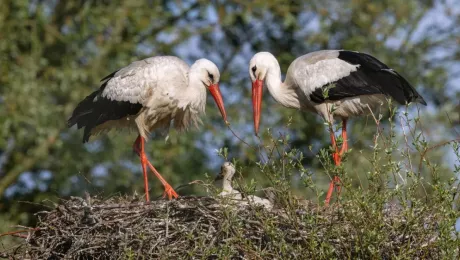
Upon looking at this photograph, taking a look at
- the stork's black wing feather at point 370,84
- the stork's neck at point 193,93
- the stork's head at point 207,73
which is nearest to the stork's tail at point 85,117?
the stork's neck at point 193,93

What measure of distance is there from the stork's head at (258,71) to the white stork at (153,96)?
1.17 ft

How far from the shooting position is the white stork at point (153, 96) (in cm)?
966

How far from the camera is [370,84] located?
9.30m

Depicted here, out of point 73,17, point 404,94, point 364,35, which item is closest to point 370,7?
point 364,35

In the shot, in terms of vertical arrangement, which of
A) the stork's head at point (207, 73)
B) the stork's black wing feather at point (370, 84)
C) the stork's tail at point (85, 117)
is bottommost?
the stork's tail at point (85, 117)

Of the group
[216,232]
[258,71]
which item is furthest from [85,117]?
[216,232]

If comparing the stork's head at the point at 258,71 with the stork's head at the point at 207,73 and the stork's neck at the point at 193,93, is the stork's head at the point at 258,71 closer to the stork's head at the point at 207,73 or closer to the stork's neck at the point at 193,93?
the stork's head at the point at 207,73

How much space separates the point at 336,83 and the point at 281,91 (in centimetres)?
63

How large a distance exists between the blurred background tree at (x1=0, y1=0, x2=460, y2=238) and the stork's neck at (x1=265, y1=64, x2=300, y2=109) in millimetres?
3699

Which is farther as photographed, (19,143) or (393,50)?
(393,50)

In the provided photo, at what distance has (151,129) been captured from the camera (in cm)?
1025

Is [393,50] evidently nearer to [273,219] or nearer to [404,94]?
[404,94]

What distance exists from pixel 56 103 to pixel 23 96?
1.44 metres

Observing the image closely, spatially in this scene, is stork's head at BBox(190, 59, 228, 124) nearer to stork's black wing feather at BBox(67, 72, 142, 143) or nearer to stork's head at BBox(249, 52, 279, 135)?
stork's head at BBox(249, 52, 279, 135)
